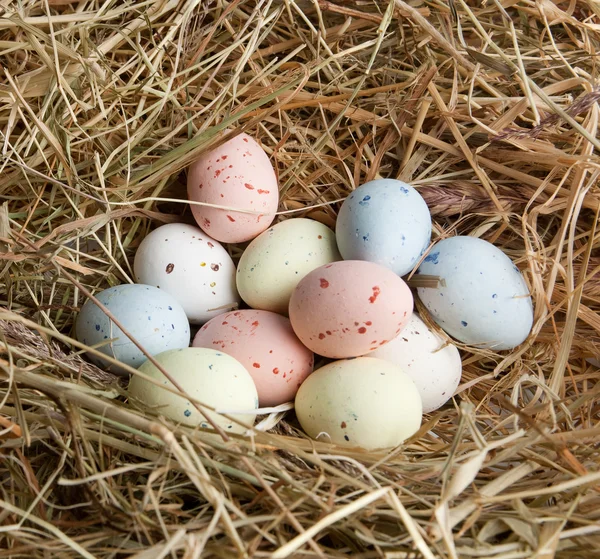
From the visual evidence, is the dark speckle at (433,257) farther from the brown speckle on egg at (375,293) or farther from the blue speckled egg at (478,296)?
the brown speckle on egg at (375,293)

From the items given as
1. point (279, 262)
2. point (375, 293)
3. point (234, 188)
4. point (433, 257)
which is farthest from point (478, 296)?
point (234, 188)

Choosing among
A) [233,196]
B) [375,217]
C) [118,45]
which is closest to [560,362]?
[375,217]

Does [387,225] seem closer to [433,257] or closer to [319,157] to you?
[433,257]

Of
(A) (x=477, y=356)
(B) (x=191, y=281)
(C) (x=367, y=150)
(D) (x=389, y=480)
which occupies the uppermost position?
(C) (x=367, y=150)

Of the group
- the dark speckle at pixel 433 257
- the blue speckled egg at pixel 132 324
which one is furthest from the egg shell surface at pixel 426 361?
the blue speckled egg at pixel 132 324

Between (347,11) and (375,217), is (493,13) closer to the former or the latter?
(347,11)

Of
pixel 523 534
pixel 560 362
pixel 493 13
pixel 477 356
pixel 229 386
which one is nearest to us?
pixel 523 534
